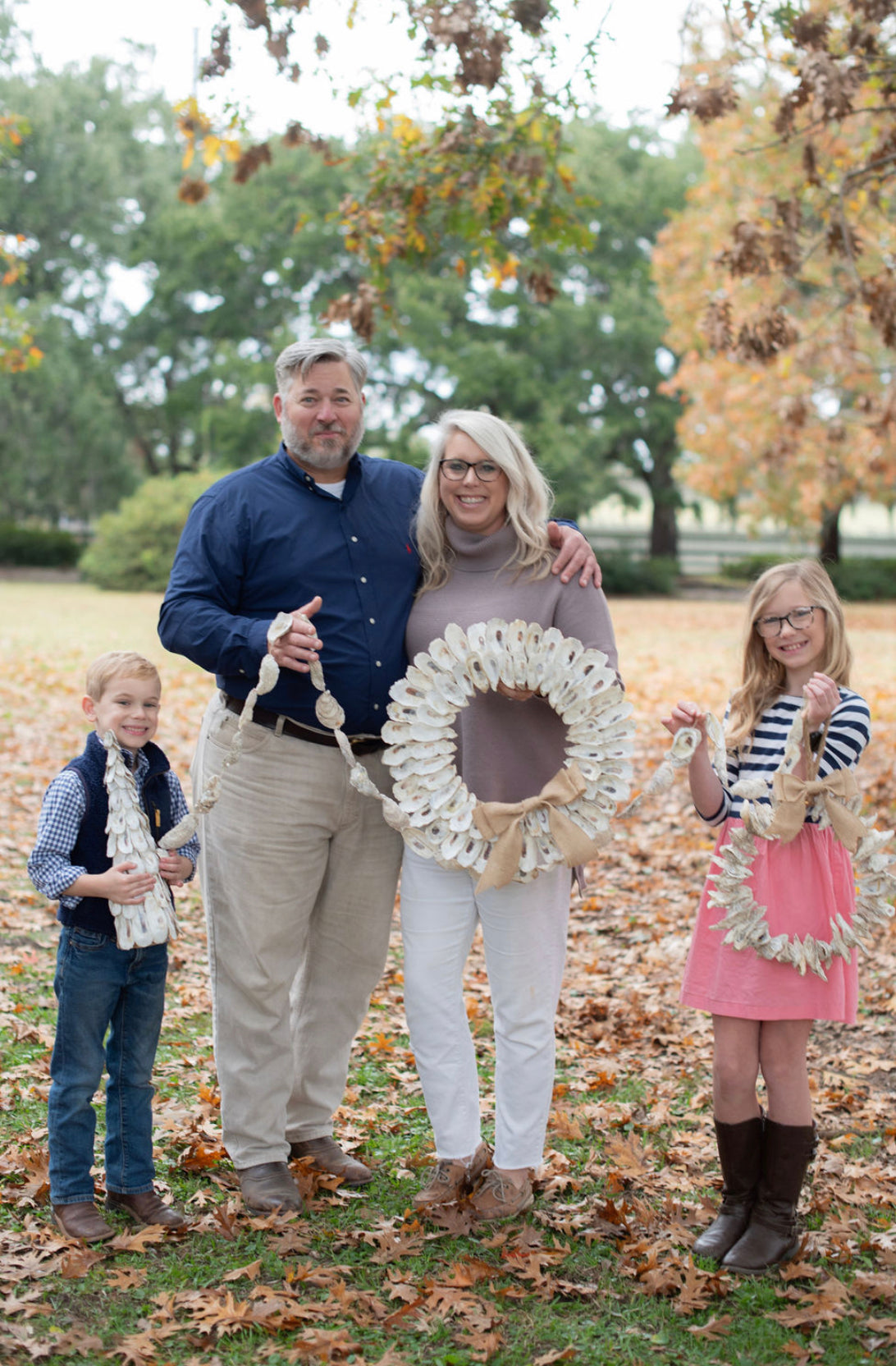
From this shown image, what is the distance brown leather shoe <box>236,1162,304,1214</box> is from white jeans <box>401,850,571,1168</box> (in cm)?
51

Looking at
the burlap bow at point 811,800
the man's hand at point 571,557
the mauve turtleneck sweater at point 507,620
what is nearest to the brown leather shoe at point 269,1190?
the mauve turtleneck sweater at point 507,620

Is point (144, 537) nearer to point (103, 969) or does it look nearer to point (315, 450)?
point (315, 450)

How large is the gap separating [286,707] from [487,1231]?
5.53ft

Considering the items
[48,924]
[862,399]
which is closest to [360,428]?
[48,924]

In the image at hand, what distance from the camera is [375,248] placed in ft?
27.8

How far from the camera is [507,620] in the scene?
156 inches

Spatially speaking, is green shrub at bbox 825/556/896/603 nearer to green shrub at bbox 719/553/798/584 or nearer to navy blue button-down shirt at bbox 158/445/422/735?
green shrub at bbox 719/553/798/584

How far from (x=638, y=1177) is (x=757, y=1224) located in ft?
2.12

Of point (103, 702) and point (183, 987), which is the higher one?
point (103, 702)

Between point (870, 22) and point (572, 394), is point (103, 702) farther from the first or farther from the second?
point (572, 394)

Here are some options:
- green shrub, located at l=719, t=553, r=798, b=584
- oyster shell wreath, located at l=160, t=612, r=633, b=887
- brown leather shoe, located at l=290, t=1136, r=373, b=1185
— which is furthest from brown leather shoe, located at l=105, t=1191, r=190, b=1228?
green shrub, located at l=719, t=553, r=798, b=584

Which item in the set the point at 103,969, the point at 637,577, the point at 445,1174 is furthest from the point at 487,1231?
the point at 637,577

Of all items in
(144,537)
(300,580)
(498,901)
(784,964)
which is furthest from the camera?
(144,537)

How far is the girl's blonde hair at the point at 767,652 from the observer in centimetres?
390
